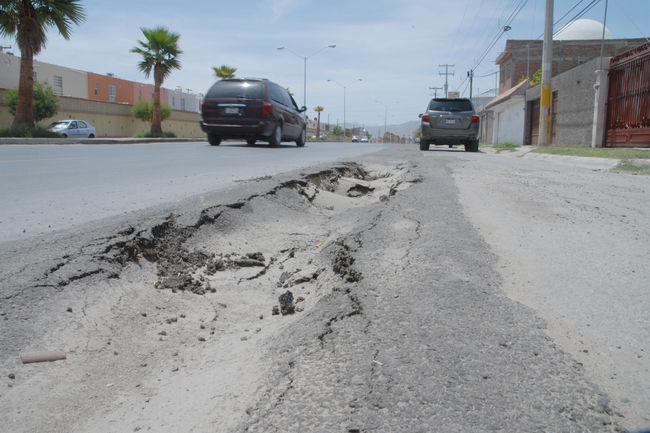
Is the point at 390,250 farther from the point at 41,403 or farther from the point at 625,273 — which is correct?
the point at 41,403

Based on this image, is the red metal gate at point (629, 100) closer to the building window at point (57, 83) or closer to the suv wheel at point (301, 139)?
the suv wheel at point (301, 139)

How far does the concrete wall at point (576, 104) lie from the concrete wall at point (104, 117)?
29367mm

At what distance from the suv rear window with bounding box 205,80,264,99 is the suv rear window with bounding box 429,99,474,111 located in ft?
19.0

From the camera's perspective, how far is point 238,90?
44.0 feet

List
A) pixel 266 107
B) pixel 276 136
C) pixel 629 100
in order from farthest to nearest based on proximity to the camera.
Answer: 1. pixel 276 136
2. pixel 629 100
3. pixel 266 107

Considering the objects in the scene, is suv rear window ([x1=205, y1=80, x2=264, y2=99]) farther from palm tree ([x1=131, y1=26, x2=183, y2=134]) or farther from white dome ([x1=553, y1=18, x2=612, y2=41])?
white dome ([x1=553, y1=18, x2=612, y2=41])

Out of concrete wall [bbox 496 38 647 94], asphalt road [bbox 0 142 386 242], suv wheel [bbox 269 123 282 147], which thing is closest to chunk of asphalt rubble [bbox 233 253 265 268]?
asphalt road [bbox 0 142 386 242]

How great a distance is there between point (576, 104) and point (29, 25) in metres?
22.6

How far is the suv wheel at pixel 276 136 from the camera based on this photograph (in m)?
14.2

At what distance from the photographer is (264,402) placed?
59.2 inches

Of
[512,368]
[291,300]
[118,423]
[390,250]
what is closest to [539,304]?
[512,368]

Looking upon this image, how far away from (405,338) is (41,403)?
1274 mm

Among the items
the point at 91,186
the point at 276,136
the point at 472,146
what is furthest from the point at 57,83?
the point at 91,186

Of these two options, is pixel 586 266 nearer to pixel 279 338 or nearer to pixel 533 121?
pixel 279 338
